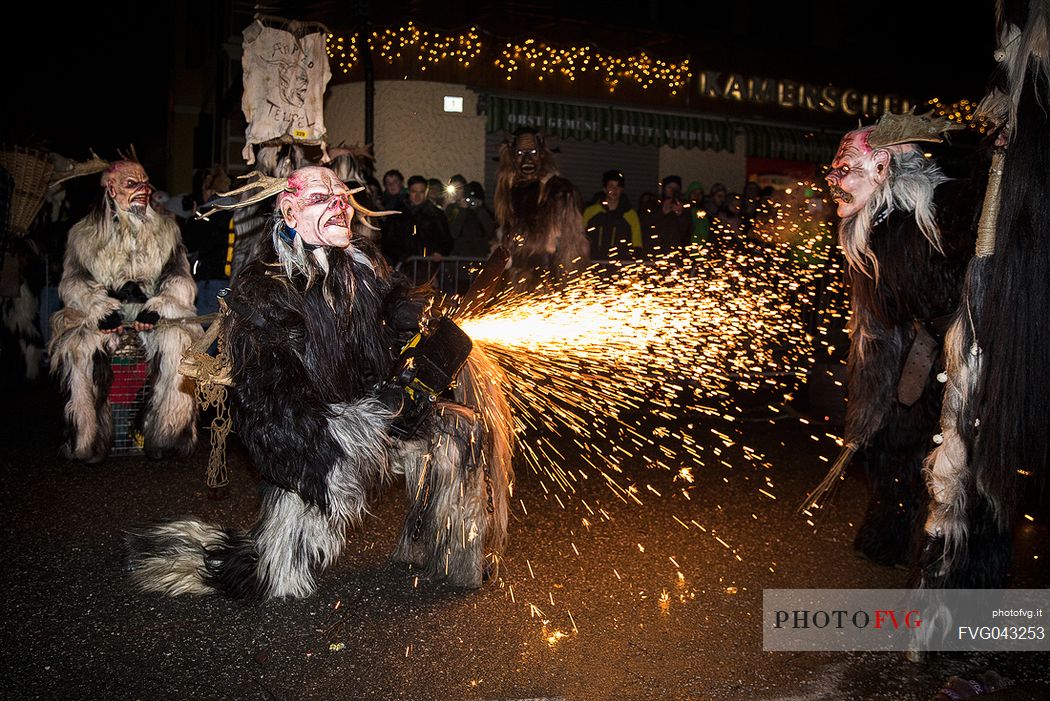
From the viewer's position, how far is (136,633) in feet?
12.4

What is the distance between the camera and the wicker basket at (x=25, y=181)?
845 cm

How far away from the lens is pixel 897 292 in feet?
13.7

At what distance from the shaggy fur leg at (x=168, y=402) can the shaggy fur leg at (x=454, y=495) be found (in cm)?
266

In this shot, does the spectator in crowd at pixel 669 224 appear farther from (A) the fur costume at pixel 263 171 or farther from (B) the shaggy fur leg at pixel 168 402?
(B) the shaggy fur leg at pixel 168 402

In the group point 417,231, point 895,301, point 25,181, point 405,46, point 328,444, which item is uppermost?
point 405,46

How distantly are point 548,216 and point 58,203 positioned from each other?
5598mm

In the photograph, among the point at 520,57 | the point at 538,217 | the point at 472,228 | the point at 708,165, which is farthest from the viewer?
the point at 708,165

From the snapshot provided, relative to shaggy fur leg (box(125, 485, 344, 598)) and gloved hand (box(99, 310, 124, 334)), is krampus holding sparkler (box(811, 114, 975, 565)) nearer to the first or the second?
shaggy fur leg (box(125, 485, 344, 598))

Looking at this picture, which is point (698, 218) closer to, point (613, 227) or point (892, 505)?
point (613, 227)

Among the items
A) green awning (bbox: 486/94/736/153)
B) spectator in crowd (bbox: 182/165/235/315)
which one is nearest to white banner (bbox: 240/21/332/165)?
spectator in crowd (bbox: 182/165/235/315)

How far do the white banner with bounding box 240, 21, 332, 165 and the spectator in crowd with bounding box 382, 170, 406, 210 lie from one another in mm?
2938

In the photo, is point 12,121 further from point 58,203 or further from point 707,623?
point 707,623

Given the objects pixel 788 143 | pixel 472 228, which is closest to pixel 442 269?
pixel 472 228

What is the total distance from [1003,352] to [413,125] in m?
11.8
